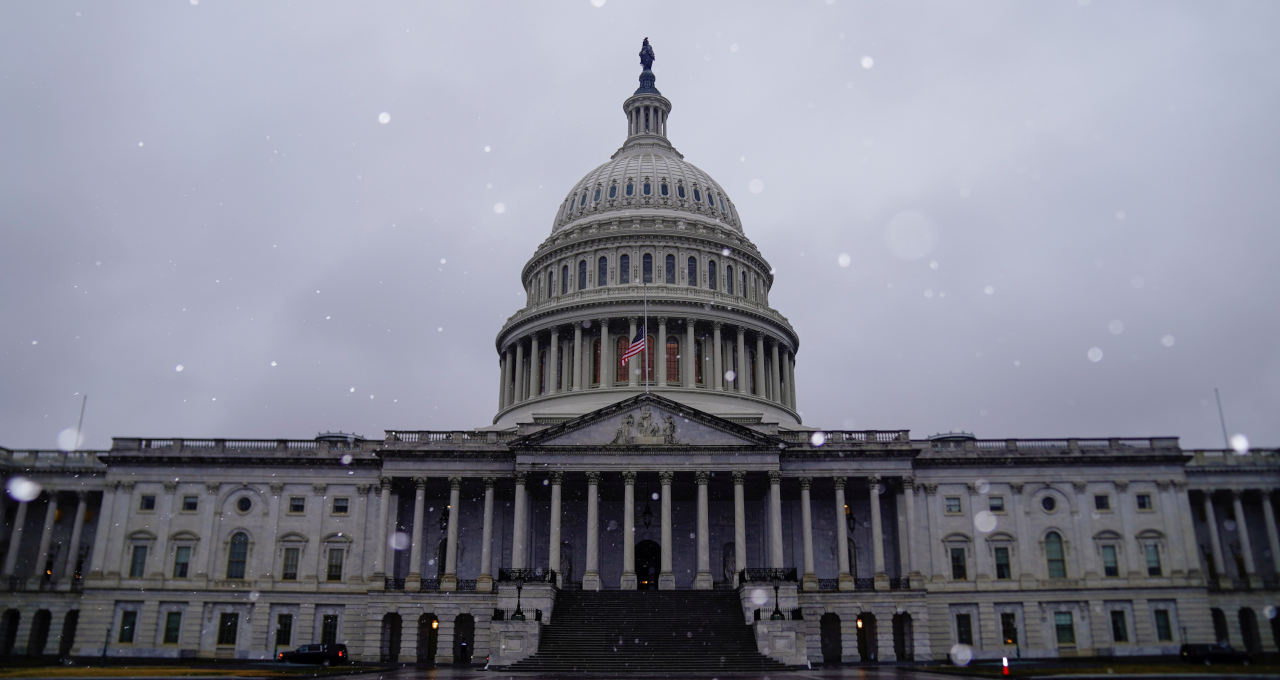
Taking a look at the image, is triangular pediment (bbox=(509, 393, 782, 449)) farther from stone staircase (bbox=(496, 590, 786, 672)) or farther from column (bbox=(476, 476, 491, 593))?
stone staircase (bbox=(496, 590, 786, 672))

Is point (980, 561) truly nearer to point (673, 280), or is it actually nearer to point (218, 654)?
point (673, 280)

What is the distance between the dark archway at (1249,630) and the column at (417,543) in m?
52.2

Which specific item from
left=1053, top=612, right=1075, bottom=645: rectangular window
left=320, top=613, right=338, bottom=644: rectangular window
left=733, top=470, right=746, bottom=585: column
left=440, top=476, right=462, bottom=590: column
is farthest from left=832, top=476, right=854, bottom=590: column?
left=320, top=613, right=338, bottom=644: rectangular window

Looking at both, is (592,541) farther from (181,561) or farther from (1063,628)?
(1063,628)

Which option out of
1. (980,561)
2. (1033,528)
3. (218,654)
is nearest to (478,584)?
(218,654)

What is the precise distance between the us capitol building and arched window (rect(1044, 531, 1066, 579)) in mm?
141

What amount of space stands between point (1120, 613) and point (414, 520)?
1711 inches

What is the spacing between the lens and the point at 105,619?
192 feet

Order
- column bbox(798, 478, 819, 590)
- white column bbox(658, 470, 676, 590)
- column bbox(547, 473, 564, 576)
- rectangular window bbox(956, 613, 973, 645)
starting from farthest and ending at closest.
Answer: rectangular window bbox(956, 613, 973, 645)
column bbox(798, 478, 819, 590)
column bbox(547, 473, 564, 576)
white column bbox(658, 470, 676, 590)

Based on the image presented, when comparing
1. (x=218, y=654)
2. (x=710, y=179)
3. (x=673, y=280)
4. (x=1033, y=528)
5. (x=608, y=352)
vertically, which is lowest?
(x=218, y=654)

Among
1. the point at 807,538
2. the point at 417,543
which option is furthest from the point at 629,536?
the point at 417,543

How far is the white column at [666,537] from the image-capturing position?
2110 inches

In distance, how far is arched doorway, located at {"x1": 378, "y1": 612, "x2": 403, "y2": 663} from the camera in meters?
55.7

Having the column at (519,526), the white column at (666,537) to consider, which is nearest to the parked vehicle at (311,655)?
the column at (519,526)
